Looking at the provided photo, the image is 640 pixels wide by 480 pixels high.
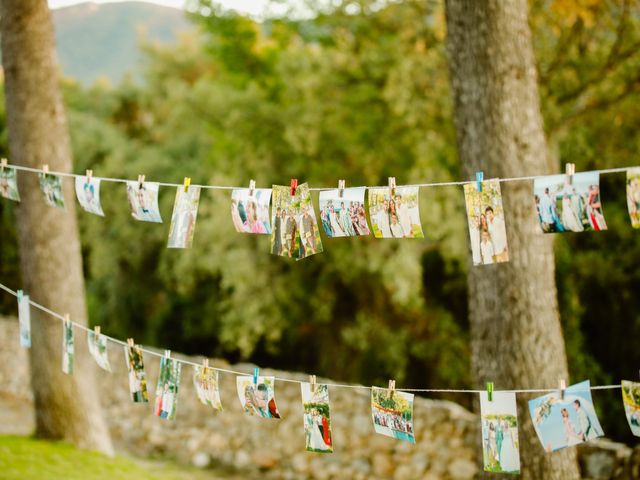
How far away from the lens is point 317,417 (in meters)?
2.86

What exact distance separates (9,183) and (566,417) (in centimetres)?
→ 329

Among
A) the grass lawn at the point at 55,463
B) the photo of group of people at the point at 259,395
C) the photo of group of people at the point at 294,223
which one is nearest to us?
the photo of group of people at the point at 294,223

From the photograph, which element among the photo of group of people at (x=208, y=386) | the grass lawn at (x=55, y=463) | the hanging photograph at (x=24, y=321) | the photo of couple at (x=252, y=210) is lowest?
the grass lawn at (x=55, y=463)

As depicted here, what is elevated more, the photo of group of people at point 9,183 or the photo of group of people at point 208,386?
the photo of group of people at point 9,183

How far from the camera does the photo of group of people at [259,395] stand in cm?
295

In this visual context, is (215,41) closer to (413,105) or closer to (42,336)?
(413,105)

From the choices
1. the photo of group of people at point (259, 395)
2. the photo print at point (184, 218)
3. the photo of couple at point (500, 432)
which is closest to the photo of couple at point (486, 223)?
the photo of couple at point (500, 432)

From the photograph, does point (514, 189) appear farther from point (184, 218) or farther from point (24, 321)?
point (24, 321)

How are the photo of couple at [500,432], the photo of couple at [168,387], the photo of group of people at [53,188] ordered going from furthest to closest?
the photo of group of people at [53,188] < the photo of couple at [168,387] < the photo of couple at [500,432]

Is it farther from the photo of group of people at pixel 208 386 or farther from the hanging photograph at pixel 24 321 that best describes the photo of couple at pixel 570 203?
the hanging photograph at pixel 24 321

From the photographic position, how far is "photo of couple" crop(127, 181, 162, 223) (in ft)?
10.2

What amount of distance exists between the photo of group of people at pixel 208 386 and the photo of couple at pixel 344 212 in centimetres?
92

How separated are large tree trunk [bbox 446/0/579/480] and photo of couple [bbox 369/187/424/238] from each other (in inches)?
31.6

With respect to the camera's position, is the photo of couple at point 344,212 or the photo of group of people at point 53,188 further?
the photo of group of people at point 53,188
